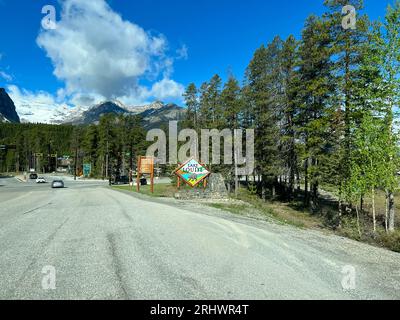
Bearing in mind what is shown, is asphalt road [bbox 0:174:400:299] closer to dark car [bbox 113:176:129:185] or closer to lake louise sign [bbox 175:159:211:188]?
lake louise sign [bbox 175:159:211:188]

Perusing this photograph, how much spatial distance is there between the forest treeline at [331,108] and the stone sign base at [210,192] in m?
6.99

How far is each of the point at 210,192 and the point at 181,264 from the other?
14892mm

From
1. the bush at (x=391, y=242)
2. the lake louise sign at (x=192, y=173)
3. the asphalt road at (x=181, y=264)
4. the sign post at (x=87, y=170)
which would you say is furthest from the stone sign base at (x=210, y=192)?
the sign post at (x=87, y=170)

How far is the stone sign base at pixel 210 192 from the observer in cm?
2036

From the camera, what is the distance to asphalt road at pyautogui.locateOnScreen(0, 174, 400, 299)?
4.48m

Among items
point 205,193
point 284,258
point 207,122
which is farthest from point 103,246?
point 207,122

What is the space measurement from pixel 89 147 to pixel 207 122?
48.8 m

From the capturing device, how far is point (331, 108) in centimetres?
2075

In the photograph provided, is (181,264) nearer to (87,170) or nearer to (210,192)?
(210,192)

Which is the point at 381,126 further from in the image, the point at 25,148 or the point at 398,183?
the point at 25,148

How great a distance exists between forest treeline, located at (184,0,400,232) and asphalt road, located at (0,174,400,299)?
7820mm

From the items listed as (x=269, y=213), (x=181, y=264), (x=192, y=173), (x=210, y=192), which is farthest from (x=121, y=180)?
(x=181, y=264)
